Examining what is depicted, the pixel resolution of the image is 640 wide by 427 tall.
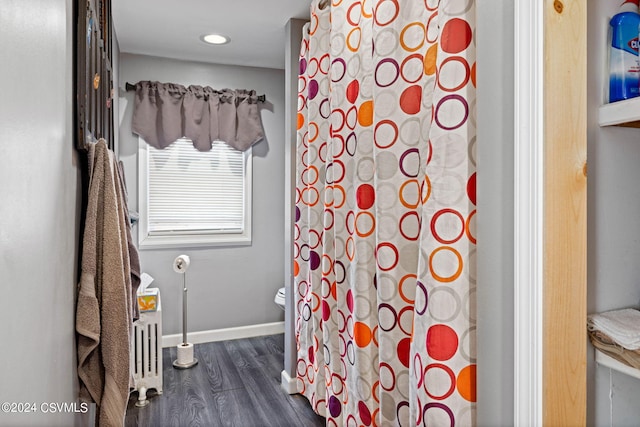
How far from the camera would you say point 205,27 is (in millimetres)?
2850

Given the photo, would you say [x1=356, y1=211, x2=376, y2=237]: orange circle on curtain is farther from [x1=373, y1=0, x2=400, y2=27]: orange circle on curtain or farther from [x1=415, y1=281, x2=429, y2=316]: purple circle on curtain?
[x1=373, y1=0, x2=400, y2=27]: orange circle on curtain

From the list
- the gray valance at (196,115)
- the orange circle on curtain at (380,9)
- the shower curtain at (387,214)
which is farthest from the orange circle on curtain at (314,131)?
the gray valance at (196,115)

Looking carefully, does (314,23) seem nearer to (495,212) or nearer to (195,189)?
(495,212)

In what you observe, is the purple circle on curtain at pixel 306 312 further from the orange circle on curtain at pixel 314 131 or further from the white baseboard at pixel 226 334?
the white baseboard at pixel 226 334

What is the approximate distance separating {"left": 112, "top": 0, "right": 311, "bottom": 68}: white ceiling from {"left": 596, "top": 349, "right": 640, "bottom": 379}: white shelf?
2.36m

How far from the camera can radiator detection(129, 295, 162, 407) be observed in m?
2.63

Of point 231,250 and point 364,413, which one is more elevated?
point 231,250

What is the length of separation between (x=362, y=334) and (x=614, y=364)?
874 mm

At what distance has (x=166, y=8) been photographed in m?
2.56

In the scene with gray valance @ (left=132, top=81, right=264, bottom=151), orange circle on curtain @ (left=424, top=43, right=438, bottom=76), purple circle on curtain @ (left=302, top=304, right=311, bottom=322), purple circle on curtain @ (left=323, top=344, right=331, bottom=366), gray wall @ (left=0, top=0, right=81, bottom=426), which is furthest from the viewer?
gray valance @ (left=132, top=81, right=264, bottom=151)

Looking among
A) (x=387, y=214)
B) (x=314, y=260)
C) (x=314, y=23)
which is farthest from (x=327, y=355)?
(x=314, y=23)

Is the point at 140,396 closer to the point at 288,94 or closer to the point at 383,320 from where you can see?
the point at 383,320

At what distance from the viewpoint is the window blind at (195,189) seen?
3.52 m

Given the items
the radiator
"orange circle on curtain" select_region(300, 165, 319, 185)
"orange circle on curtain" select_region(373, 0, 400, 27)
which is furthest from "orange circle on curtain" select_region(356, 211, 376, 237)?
the radiator
